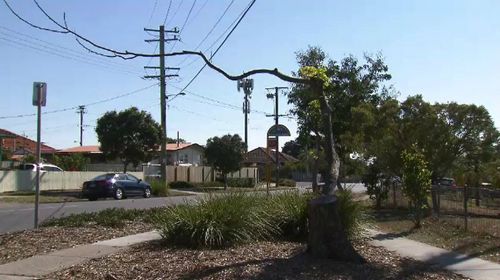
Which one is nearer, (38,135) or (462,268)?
(462,268)

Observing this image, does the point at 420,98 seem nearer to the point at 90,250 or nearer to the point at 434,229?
the point at 434,229

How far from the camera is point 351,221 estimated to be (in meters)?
11.5

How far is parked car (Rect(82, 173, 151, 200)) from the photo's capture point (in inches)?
1235

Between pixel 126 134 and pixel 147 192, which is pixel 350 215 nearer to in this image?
pixel 147 192

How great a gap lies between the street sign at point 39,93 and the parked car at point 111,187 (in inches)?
743

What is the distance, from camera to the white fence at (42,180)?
35.5 metres

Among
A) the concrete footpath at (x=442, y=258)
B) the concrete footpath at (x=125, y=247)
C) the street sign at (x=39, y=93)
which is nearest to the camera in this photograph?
the concrete footpath at (x=125, y=247)

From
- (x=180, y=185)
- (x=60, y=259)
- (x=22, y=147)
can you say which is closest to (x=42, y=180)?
(x=180, y=185)

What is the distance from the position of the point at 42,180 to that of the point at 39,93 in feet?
88.5

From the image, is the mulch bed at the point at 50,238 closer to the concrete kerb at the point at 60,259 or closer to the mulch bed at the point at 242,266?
the concrete kerb at the point at 60,259

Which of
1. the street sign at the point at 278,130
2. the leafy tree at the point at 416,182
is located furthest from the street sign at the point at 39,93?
the street sign at the point at 278,130

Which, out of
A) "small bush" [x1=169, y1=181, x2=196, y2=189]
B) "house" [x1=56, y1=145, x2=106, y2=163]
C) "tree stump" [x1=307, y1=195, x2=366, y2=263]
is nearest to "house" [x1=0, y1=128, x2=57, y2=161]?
"house" [x1=56, y1=145, x2=106, y2=163]

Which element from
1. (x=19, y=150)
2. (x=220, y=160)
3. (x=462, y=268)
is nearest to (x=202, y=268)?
(x=462, y=268)

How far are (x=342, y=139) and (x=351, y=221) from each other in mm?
13442
